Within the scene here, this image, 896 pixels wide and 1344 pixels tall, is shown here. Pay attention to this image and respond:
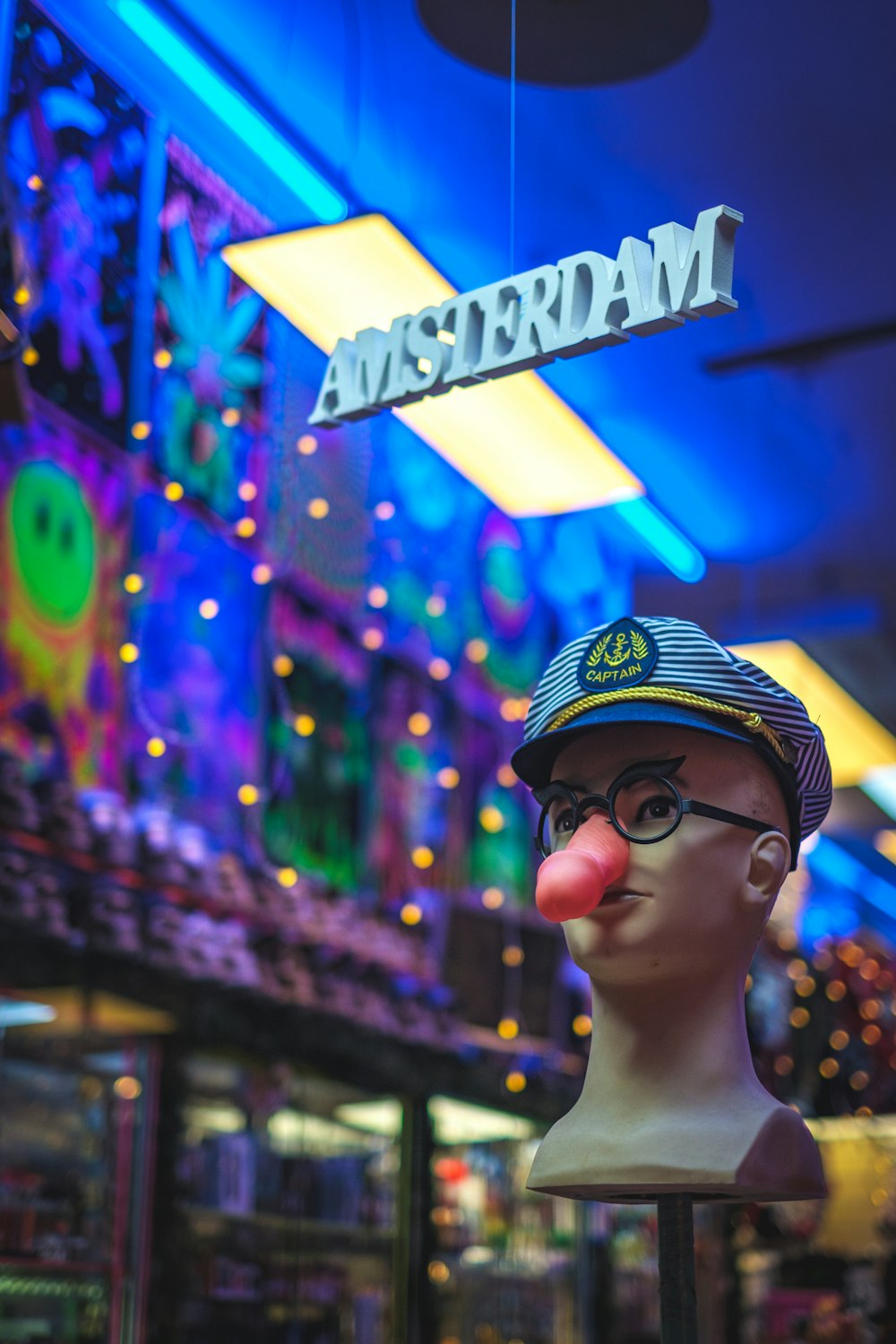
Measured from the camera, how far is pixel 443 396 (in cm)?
394

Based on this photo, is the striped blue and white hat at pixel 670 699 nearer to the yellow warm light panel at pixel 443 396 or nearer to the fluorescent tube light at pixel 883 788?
the yellow warm light panel at pixel 443 396

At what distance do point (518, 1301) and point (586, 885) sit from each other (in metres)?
4.97

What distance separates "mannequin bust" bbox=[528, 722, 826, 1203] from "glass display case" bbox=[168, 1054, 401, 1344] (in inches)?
106

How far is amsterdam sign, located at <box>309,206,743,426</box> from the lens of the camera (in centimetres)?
219

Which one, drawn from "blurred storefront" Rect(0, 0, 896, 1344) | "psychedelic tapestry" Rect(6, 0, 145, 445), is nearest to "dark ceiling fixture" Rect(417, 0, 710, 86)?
"psychedelic tapestry" Rect(6, 0, 145, 445)

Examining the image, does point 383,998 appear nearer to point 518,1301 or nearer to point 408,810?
point 408,810

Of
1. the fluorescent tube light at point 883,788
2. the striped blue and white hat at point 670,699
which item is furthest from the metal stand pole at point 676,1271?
the fluorescent tube light at point 883,788

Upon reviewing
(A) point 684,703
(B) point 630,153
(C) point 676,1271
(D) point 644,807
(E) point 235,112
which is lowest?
(C) point 676,1271

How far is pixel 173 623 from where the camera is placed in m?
Result: 4.70

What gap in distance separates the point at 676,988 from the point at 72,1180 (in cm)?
264

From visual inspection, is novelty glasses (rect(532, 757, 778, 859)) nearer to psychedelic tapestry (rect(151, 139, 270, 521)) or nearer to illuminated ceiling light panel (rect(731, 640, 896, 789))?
psychedelic tapestry (rect(151, 139, 270, 521))

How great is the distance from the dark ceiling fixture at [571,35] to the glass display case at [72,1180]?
2.62m

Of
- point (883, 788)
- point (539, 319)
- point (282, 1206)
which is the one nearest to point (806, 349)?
point (282, 1206)

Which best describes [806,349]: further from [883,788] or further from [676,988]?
[883,788]
